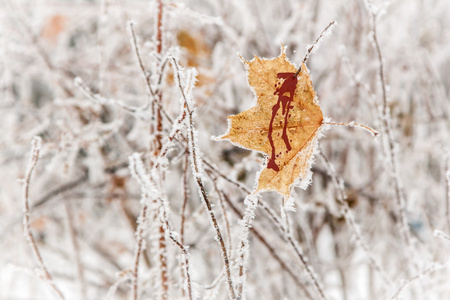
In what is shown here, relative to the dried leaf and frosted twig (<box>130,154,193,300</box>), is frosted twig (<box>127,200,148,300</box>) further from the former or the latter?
the dried leaf

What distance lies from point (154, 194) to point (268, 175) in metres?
0.16

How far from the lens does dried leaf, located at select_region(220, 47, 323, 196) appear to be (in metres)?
0.55

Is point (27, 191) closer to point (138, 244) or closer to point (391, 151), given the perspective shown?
point (138, 244)

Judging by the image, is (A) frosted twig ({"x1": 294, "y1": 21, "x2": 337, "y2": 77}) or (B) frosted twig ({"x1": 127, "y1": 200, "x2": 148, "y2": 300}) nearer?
(A) frosted twig ({"x1": 294, "y1": 21, "x2": 337, "y2": 77})

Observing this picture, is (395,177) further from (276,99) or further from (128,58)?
(128,58)

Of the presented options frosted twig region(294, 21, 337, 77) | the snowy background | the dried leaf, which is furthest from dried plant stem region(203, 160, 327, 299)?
the snowy background

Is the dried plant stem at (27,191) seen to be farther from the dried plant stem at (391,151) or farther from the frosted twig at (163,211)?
the dried plant stem at (391,151)

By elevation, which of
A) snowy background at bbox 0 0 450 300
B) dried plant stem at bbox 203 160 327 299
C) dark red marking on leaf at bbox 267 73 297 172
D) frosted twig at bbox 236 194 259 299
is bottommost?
frosted twig at bbox 236 194 259 299

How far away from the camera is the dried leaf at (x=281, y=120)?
55cm

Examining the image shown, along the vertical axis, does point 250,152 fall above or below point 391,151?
above

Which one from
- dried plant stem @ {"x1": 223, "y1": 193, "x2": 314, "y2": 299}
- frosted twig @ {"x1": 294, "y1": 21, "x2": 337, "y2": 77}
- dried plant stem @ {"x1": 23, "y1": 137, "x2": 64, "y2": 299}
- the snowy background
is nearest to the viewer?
frosted twig @ {"x1": 294, "y1": 21, "x2": 337, "y2": 77}

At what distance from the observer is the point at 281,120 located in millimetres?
569

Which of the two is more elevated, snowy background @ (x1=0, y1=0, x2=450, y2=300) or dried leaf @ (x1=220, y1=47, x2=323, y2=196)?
snowy background @ (x1=0, y1=0, x2=450, y2=300)

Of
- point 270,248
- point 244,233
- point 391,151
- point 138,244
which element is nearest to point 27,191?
point 138,244
